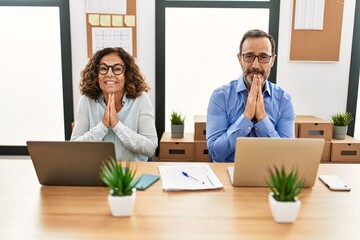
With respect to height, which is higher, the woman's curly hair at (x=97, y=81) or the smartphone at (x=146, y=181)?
the woman's curly hair at (x=97, y=81)

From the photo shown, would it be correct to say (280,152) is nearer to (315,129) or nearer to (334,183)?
(334,183)

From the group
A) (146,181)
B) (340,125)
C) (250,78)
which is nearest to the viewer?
(146,181)

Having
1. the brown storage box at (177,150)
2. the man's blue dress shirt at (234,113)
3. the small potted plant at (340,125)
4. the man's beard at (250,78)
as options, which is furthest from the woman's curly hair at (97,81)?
the small potted plant at (340,125)

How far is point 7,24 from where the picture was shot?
344cm

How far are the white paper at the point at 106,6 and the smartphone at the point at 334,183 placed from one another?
100 inches

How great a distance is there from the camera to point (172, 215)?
3.72ft

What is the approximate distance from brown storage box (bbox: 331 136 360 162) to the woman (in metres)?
1.89

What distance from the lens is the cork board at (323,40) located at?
330cm

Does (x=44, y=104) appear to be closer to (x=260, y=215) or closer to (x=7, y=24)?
(x=7, y=24)

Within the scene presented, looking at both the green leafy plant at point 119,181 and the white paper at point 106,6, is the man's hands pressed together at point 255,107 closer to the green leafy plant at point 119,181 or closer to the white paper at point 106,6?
the green leafy plant at point 119,181

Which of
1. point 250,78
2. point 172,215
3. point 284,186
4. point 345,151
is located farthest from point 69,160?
point 345,151

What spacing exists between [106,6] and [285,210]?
284cm

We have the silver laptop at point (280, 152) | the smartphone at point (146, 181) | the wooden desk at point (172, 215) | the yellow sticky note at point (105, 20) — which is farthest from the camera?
the yellow sticky note at point (105, 20)

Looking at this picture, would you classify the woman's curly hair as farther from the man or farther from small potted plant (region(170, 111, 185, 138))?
small potted plant (region(170, 111, 185, 138))
